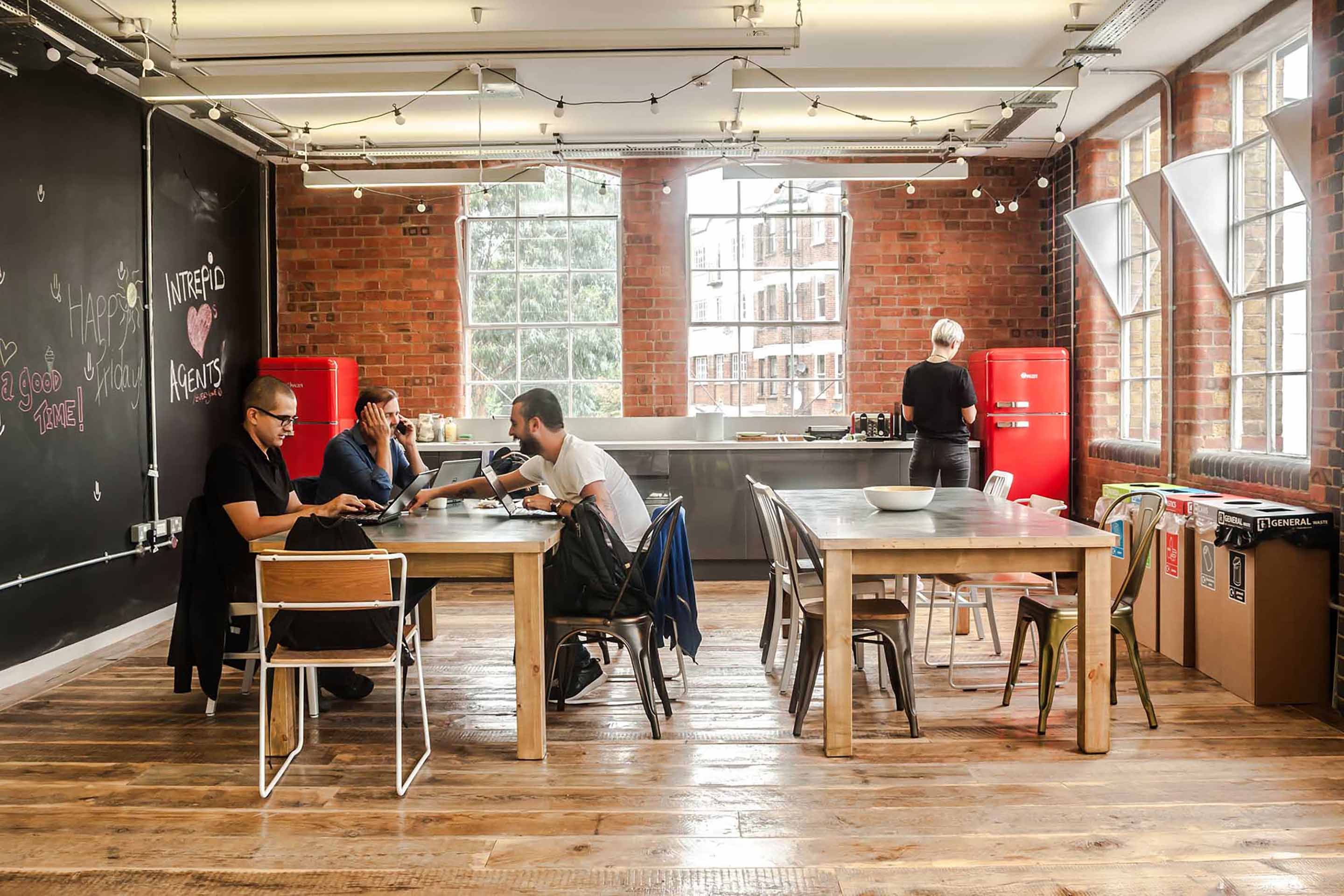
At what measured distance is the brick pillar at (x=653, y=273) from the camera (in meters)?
8.10

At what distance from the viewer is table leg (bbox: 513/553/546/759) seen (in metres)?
3.58

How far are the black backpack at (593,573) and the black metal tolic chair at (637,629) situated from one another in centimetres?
2

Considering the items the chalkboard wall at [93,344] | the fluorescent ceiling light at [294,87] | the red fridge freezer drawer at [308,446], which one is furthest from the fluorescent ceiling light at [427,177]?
the red fridge freezer drawer at [308,446]

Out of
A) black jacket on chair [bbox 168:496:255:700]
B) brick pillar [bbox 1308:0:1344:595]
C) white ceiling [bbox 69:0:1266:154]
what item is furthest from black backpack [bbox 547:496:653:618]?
brick pillar [bbox 1308:0:1344:595]

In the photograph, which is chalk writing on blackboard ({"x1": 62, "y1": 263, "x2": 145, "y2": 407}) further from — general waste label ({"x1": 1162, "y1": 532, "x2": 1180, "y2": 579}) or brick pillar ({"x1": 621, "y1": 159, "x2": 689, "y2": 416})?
general waste label ({"x1": 1162, "y1": 532, "x2": 1180, "y2": 579})

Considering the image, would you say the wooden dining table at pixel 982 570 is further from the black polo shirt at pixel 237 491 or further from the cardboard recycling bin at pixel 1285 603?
the black polo shirt at pixel 237 491

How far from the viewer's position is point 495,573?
3570mm

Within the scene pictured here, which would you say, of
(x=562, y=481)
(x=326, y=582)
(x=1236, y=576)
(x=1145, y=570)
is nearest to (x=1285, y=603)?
(x=1236, y=576)

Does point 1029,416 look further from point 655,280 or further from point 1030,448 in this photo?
point 655,280

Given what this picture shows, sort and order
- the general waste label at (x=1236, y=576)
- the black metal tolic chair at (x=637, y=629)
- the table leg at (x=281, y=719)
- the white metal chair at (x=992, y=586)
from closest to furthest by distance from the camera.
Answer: the table leg at (x=281, y=719)
the black metal tolic chair at (x=637, y=629)
the general waste label at (x=1236, y=576)
the white metal chair at (x=992, y=586)

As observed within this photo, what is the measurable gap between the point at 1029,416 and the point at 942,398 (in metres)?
1.40

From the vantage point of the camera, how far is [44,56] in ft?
15.6

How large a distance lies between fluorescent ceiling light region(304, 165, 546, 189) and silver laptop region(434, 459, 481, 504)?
279cm

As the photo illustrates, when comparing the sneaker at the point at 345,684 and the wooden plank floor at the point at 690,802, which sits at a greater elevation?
the sneaker at the point at 345,684
